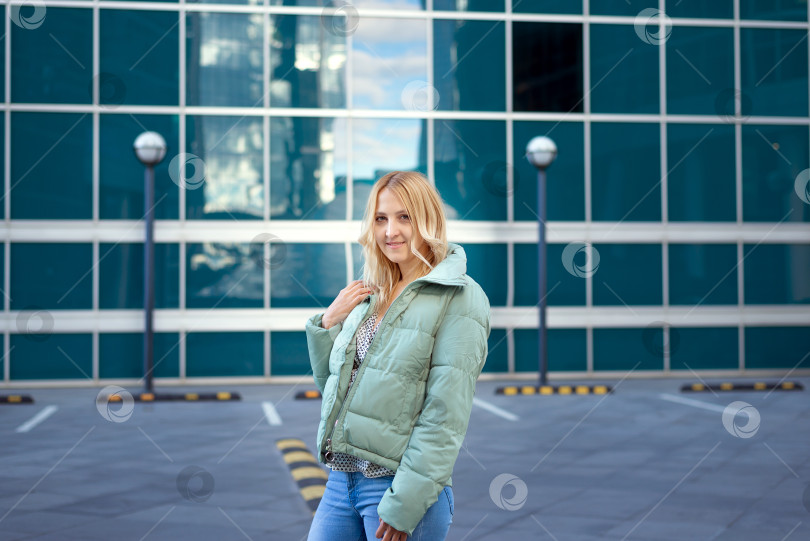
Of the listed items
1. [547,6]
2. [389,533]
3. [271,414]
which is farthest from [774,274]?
[389,533]

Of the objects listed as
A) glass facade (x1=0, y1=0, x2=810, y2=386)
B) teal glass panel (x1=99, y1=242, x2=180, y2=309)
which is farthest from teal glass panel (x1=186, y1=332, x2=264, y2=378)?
teal glass panel (x1=99, y1=242, x2=180, y2=309)

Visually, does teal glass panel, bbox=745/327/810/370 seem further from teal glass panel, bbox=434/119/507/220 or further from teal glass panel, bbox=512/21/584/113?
teal glass panel, bbox=512/21/584/113

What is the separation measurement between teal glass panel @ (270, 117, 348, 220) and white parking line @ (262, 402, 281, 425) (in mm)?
4173

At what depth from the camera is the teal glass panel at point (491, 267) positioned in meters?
16.1

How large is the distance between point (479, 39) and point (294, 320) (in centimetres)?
624

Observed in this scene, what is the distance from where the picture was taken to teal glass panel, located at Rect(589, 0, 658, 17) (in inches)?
645
